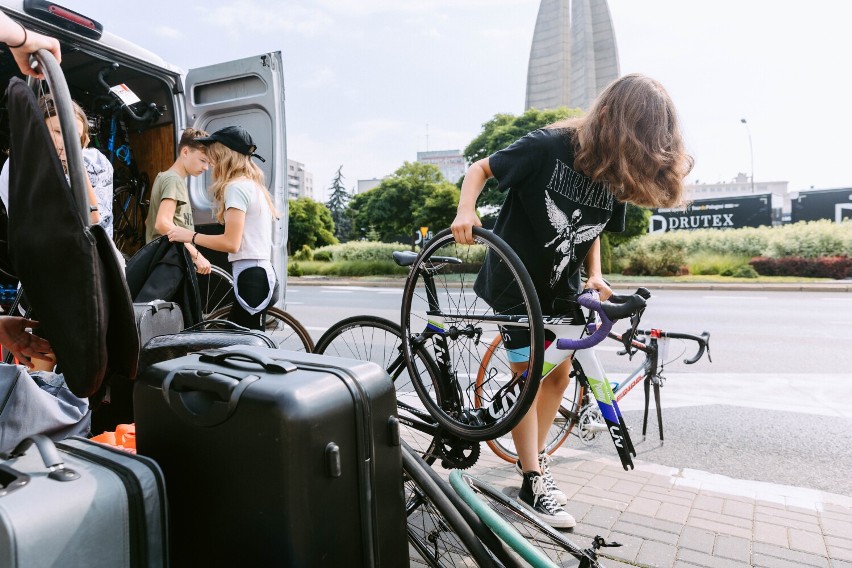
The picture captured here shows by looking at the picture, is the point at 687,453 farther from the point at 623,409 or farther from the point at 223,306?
the point at 223,306

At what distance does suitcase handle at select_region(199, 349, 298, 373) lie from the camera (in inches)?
49.7

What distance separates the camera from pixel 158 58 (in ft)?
15.2

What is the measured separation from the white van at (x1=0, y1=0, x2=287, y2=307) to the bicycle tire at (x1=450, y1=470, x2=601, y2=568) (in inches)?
111

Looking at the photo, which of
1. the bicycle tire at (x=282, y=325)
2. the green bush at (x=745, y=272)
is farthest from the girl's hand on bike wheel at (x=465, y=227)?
the green bush at (x=745, y=272)

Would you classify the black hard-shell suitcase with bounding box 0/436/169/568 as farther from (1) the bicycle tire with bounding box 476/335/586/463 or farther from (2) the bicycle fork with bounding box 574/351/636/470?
(1) the bicycle tire with bounding box 476/335/586/463

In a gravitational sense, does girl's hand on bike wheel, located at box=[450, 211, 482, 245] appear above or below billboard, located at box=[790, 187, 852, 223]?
below

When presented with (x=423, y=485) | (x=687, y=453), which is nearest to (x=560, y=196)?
(x=423, y=485)

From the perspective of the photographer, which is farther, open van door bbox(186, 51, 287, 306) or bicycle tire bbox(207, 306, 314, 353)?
open van door bbox(186, 51, 287, 306)

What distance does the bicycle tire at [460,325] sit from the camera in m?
2.25

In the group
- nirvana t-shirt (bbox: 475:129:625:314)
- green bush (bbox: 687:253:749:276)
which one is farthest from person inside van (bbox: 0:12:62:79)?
green bush (bbox: 687:253:749:276)

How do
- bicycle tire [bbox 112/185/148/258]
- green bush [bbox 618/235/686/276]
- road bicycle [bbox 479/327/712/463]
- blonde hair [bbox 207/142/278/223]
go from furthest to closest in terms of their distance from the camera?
1. green bush [bbox 618/235/686/276]
2. bicycle tire [bbox 112/185/148/258]
3. blonde hair [bbox 207/142/278/223]
4. road bicycle [bbox 479/327/712/463]

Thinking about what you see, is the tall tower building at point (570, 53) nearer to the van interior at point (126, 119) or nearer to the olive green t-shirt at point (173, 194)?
the van interior at point (126, 119)

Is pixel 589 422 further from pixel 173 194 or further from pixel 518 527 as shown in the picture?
pixel 173 194

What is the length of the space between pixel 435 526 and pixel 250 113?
3.83 metres
